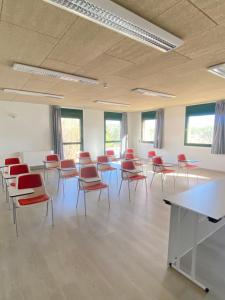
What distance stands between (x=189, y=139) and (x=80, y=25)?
680cm

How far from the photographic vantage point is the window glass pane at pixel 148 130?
944 cm

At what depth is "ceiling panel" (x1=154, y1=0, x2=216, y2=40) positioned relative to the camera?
1724 millimetres

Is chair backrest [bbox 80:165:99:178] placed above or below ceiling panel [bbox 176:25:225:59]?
below

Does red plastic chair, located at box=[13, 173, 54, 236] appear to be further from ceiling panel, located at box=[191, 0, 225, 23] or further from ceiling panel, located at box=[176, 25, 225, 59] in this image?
ceiling panel, located at box=[191, 0, 225, 23]

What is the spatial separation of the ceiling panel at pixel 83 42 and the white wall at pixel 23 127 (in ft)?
16.2

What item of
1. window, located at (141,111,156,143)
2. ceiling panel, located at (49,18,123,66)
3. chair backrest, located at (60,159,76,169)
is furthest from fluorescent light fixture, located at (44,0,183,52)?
window, located at (141,111,156,143)

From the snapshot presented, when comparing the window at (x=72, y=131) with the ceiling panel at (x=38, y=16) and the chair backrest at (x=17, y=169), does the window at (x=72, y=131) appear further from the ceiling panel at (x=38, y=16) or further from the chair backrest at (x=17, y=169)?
the ceiling panel at (x=38, y=16)

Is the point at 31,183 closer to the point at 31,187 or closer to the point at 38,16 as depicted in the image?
the point at 31,187

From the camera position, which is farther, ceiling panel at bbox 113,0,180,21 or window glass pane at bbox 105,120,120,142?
window glass pane at bbox 105,120,120,142

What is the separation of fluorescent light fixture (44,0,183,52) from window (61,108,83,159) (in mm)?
6345

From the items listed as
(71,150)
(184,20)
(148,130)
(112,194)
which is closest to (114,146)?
(148,130)

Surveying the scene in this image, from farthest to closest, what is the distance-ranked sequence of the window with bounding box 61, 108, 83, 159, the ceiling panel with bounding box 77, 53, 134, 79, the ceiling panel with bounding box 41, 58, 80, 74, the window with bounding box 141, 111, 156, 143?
1. the window with bounding box 141, 111, 156, 143
2. the window with bounding box 61, 108, 83, 159
3. the ceiling panel with bounding box 41, 58, 80, 74
4. the ceiling panel with bounding box 77, 53, 134, 79

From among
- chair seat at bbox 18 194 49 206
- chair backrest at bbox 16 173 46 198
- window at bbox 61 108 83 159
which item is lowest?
chair seat at bbox 18 194 49 206

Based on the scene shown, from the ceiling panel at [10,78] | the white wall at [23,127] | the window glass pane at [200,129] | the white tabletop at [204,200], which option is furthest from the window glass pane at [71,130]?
the white tabletop at [204,200]
